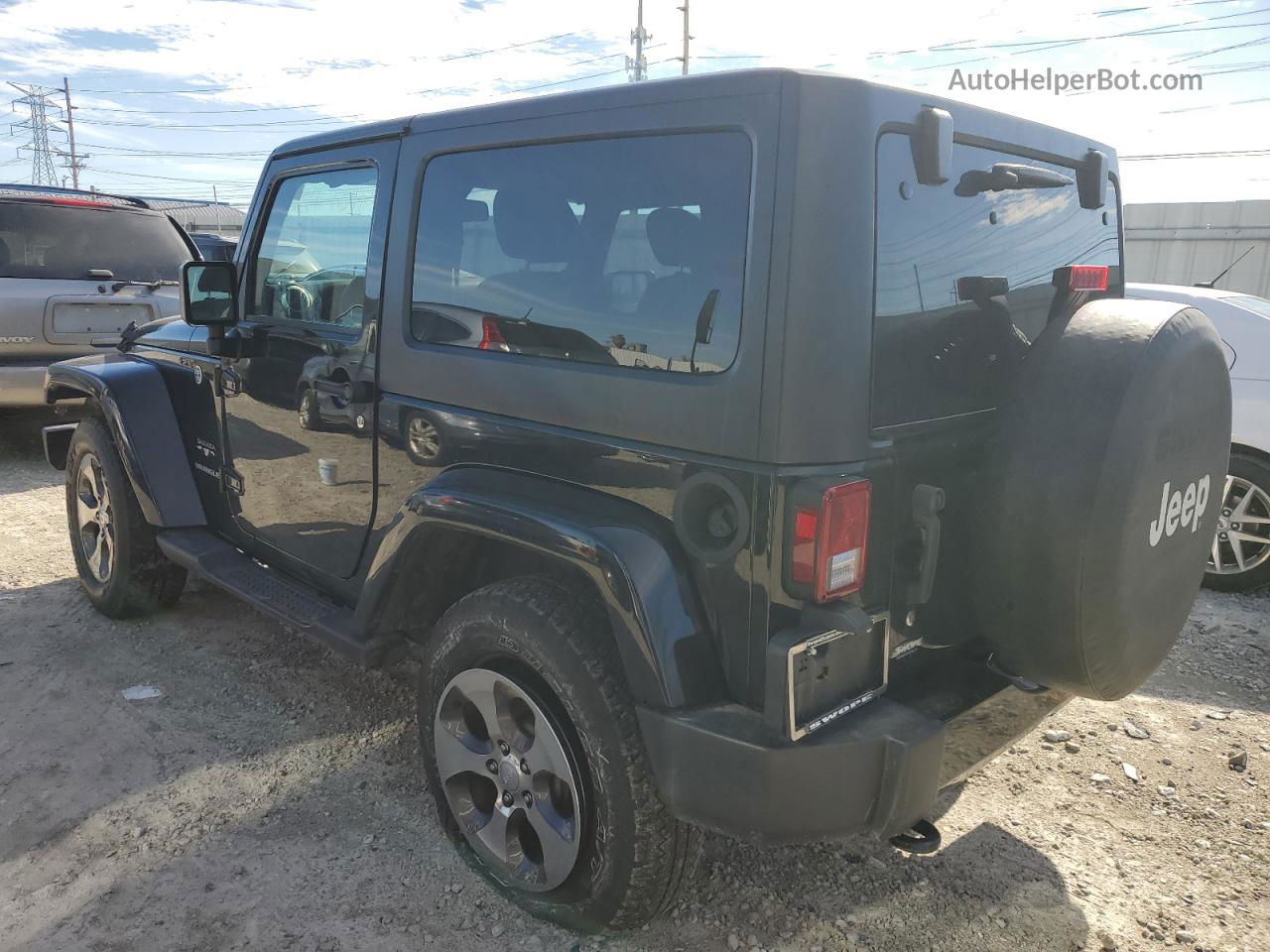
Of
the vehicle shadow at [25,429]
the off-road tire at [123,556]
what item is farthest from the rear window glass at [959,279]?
the vehicle shadow at [25,429]

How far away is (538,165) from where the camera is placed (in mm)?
2375

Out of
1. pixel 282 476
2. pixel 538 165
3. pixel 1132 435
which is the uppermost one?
pixel 538 165

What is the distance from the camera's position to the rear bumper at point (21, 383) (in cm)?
673

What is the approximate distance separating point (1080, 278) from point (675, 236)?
1204mm

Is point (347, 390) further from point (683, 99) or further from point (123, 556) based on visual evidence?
point (123, 556)

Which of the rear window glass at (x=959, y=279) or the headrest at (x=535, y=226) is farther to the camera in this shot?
the headrest at (x=535, y=226)

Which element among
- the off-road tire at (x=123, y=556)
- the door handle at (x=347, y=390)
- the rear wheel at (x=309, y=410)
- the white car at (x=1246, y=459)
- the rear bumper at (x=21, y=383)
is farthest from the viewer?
the rear bumper at (x=21, y=383)

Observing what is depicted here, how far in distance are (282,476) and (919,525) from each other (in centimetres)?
225

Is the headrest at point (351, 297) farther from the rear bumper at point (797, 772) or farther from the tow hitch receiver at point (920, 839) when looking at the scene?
the tow hitch receiver at point (920, 839)

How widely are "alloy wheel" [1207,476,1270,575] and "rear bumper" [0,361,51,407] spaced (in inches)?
297

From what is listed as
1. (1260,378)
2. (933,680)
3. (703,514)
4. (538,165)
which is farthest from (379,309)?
(1260,378)

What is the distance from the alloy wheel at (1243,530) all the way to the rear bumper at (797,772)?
374cm

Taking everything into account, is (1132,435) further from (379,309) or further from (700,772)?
(379,309)

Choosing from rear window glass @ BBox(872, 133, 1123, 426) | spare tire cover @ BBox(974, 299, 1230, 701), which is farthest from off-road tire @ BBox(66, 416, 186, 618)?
spare tire cover @ BBox(974, 299, 1230, 701)
